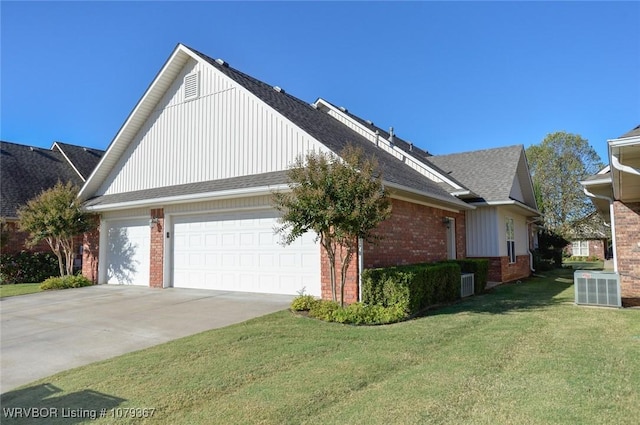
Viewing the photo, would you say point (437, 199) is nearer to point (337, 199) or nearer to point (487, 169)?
point (337, 199)

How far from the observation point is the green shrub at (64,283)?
1478cm

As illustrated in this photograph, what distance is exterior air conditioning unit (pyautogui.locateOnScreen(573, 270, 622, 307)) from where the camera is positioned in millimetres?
9602

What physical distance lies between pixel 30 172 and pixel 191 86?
48.0 ft

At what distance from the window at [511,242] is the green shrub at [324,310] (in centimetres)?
1165

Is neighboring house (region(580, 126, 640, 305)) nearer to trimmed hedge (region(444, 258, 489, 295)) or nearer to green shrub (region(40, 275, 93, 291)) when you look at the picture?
trimmed hedge (region(444, 258, 489, 295))

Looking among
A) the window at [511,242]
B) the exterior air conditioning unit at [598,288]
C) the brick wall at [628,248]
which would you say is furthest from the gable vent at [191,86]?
the window at [511,242]

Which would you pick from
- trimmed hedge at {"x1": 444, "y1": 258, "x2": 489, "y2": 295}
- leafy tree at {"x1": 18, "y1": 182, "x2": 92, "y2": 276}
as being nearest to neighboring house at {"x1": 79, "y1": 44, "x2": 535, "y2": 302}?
leafy tree at {"x1": 18, "y1": 182, "x2": 92, "y2": 276}

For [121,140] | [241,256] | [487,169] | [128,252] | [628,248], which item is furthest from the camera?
[487,169]

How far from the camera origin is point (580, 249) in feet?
139

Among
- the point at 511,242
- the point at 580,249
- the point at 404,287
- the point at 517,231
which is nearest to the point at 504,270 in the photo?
the point at 511,242

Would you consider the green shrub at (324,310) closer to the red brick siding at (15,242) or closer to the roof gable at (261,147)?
the roof gable at (261,147)

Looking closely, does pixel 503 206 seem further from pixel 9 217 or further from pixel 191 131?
pixel 9 217

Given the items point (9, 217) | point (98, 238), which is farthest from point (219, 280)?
point (9, 217)

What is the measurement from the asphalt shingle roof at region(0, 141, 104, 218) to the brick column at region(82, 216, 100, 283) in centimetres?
540
